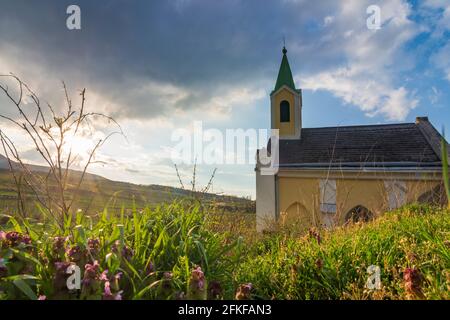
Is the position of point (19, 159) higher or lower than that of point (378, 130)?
lower

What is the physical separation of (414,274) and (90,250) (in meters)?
2.08

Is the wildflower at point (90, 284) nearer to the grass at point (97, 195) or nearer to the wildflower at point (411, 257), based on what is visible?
the grass at point (97, 195)

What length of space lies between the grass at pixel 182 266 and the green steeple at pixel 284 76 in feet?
70.3

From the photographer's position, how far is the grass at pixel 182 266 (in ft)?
5.73

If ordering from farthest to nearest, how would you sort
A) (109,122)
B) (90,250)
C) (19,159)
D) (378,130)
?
(378,130), (109,122), (19,159), (90,250)

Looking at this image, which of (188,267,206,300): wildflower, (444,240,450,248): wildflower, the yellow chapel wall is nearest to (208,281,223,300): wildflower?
(188,267,206,300): wildflower

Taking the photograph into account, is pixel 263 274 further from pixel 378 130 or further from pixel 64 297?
pixel 378 130

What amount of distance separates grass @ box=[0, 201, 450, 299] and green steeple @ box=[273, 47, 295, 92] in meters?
21.4

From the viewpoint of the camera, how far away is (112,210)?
10.2 ft

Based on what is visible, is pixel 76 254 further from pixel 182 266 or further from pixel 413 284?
pixel 413 284

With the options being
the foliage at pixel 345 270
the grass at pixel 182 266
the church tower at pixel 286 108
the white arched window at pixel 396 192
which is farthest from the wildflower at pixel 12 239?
the church tower at pixel 286 108

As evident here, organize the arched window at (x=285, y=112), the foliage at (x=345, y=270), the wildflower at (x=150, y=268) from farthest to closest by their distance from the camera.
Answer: the arched window at (x=285, y=112) → the foliage at (x=345, y=270) → the wildflower at (x=150, y=268)

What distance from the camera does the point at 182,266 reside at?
2.21 metres
